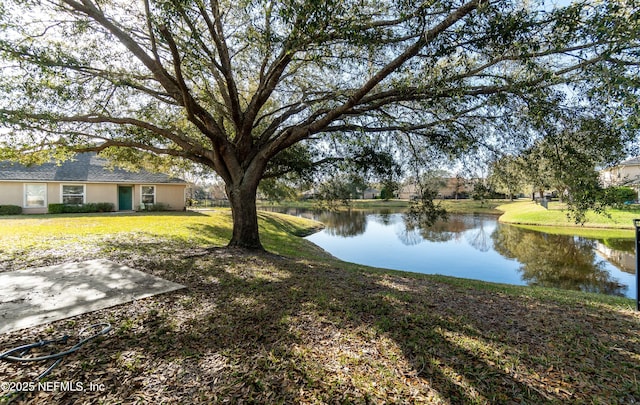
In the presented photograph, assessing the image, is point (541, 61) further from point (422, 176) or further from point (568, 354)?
point (568, 354)

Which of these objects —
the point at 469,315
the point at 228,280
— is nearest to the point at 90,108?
the point at 228,280

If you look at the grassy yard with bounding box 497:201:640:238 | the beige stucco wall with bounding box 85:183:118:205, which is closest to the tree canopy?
the beige stucco wall with bounding box 85:183:118:205

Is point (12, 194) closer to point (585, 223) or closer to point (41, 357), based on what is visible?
point (41, 357)

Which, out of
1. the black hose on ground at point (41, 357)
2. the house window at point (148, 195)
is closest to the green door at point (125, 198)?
the house window at point (148, 195)

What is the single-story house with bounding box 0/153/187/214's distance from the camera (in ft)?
50.8

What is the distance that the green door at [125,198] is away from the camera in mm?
18391

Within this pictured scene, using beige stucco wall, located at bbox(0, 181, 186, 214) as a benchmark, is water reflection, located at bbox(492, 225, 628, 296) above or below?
below

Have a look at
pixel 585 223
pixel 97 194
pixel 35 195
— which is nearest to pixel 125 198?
pixel 97 194

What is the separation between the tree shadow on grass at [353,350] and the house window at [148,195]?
17.3 meters

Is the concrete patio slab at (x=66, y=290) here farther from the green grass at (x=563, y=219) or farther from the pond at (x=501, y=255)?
the green grass at (x=563, y=219)

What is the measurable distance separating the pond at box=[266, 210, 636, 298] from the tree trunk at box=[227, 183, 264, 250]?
4.10 meters

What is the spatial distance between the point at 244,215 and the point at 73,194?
15805mm

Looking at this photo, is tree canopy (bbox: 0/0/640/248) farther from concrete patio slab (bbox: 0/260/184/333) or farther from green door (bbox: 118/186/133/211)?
green door (bbox: 118/186/133/211)

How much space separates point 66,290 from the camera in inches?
156
